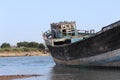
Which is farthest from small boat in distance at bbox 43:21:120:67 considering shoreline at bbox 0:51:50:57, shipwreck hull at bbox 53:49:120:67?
shoreline at bbox 0:51:50:57

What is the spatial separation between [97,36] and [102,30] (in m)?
0.79

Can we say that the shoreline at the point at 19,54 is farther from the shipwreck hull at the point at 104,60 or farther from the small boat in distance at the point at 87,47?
the shipwreck hull at the point at 104,60

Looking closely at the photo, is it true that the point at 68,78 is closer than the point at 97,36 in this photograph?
Yes

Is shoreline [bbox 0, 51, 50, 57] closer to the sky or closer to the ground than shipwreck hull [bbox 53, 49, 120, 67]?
closer to the sky

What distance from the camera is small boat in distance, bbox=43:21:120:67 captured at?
129ft

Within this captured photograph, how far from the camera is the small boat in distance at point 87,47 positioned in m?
39.4

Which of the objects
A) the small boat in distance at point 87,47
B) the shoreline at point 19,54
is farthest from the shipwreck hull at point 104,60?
the shoreline at point 19,54

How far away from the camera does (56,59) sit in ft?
177

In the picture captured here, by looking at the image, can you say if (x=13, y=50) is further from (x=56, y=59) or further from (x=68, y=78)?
(x=68, y=78)

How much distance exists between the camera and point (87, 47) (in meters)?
42.6

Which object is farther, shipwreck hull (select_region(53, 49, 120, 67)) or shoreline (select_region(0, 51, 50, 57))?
shoreline (select_region(0, 51, 50, 57))

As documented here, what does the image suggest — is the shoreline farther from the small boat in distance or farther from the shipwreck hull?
the shipwreck hull

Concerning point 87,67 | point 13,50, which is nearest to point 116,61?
point 87,67

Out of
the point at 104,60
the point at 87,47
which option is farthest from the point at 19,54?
the point at 104,60
